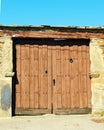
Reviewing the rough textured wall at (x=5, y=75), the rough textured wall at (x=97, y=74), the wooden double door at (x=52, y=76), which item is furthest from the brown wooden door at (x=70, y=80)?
the rough textured wall at (x=5, y=75)

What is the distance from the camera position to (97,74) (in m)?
12.4

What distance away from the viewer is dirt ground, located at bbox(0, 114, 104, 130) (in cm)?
989

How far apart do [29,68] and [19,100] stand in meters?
1.04

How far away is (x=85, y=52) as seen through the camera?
1262 centimetres

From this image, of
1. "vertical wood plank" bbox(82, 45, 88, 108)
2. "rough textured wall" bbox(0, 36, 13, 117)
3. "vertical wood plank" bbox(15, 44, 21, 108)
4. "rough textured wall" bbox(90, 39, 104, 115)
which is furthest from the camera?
"vertical wood plank" bbox(82, 45, 88, 108)

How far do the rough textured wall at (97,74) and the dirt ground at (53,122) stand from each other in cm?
51

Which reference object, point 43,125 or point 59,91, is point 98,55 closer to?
point 59,91

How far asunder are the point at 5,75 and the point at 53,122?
225 centimetres

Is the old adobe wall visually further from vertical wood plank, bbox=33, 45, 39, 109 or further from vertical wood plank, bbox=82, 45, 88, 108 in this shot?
vertical wood plank, bbox=33, 45, 39, 109

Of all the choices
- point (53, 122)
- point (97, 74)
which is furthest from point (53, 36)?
point (53, 122)

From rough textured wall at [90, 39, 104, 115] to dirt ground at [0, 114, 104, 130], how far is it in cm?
51

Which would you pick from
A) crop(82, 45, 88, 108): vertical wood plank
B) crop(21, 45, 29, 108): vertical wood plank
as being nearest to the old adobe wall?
crop(82, 45, 88, 108): vertical wood plank

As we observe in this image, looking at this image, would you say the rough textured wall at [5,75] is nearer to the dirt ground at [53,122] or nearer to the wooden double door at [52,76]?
the wooden double door at [52,76]

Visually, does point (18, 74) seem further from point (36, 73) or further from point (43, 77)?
point (43, 77)
